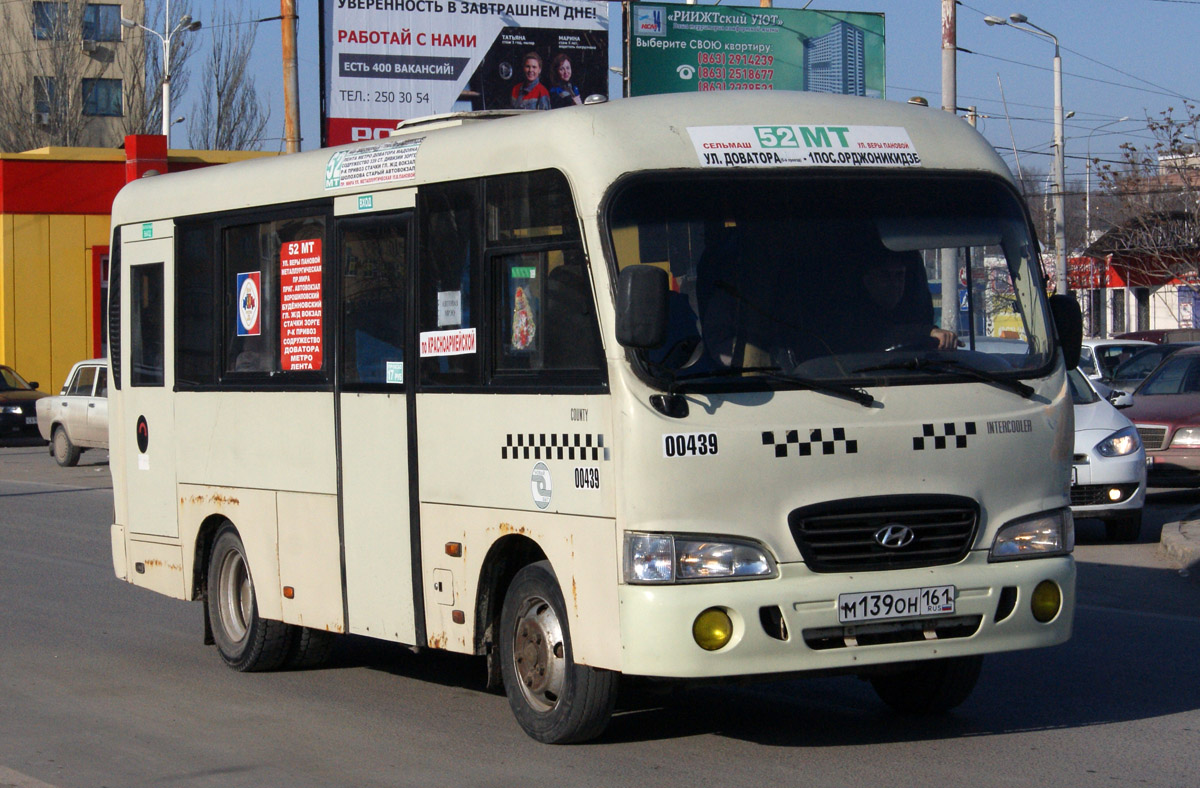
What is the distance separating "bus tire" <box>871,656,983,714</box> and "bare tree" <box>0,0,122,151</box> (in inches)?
2111

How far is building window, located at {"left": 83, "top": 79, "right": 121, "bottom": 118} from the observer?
210 feet

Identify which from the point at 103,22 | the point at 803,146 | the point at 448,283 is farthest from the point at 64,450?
the point at 103,22

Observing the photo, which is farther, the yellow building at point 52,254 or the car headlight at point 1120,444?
the yellow building at point 52,254

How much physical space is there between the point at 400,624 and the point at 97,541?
941 centimetres

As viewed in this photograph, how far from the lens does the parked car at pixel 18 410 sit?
110 ft

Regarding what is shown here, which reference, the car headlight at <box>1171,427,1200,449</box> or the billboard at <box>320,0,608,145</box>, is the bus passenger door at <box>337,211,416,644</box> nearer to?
the car headlight at <box>1171,427,1200,449</box>

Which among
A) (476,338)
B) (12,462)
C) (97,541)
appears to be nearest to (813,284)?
(476,338)

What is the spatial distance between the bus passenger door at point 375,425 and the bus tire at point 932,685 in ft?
7.59

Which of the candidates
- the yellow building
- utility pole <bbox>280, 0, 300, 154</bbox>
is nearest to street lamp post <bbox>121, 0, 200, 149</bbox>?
the yellow building

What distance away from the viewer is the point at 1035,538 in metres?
6.94

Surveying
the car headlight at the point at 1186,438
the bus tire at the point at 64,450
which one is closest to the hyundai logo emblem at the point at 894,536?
the car headlight at the point at 1186,438

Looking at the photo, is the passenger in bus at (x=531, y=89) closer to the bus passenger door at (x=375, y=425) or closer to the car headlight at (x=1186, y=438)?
the car headlight at (x=1186, y=438)

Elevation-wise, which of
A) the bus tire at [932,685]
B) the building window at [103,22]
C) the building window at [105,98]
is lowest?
the bus tire at [932,685]

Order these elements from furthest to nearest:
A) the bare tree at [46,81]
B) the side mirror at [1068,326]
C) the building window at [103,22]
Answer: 1. the building window at [103,22]
2. the bare tree at [46,81]
3. the side mirror at [1068,326]
